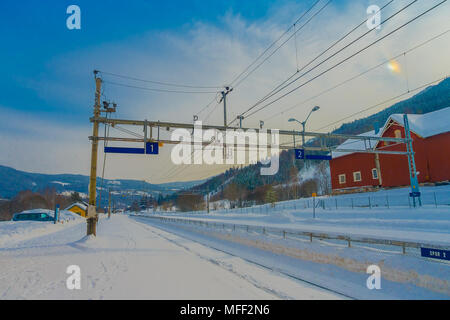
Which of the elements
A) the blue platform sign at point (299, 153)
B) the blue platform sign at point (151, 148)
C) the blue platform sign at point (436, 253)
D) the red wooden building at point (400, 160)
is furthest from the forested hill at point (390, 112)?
the blue platform sign at point (436, 253)

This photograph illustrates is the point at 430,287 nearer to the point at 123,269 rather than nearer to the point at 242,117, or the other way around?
the point at 123,269

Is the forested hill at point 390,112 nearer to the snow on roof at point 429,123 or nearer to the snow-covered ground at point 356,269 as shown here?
the snow on roof at point 429,123

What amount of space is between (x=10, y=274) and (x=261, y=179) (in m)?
134

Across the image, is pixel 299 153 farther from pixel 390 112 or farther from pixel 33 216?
pixel 390 112

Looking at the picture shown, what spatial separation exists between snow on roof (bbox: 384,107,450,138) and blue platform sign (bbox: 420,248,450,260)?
3124 centimetres

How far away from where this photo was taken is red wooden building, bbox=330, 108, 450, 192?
31.3 meters

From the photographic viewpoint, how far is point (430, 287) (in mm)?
6953

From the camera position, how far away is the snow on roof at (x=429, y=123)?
3185 centimetres

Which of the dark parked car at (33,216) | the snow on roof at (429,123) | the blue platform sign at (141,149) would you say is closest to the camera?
the blue platform sign at (141,149)

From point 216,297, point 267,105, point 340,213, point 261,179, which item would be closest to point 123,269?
point 216,297

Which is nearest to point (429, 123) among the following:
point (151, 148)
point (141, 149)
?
point (151, 148)

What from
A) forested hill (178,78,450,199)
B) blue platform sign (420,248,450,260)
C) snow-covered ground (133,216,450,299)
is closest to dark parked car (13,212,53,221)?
snow-covered ground (133,216,450,299)

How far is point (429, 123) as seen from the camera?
35.0 meters
